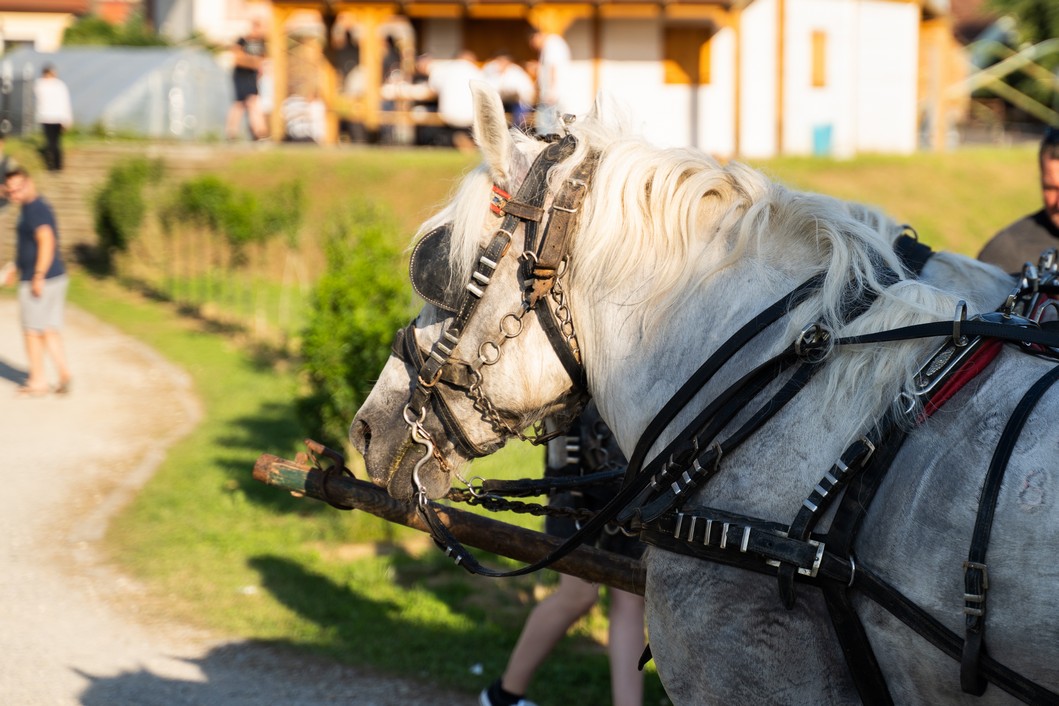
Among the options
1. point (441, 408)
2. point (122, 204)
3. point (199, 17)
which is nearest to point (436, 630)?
point (441, 408)

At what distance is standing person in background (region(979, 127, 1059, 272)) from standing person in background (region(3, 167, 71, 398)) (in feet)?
27.8

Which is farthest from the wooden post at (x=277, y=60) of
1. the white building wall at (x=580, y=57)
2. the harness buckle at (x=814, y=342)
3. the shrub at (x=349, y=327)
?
the harness buckle at (x=814, y=342)

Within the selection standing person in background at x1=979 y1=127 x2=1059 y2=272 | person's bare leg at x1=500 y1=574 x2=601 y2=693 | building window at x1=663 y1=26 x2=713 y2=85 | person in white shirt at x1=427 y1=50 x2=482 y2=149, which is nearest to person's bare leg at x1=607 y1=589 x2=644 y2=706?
person's bare leg at x1=500 y1=574 x2=601 y2=693

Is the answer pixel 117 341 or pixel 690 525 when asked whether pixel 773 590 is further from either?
pixel 117 341

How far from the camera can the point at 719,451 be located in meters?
2.28

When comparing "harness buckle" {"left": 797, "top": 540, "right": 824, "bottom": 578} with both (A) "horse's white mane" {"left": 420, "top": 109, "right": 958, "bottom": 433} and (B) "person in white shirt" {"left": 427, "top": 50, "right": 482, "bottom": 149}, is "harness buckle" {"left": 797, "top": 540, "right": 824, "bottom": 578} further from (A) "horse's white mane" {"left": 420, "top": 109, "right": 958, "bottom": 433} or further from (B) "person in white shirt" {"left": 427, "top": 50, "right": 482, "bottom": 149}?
(B) "person in white shirt" {"left": 427, "top": 50, "right": 482, "bottom": 149}

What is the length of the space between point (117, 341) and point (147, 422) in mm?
3645

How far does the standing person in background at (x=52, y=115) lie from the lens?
59.1 ft

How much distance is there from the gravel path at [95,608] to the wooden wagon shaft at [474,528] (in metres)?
1.73

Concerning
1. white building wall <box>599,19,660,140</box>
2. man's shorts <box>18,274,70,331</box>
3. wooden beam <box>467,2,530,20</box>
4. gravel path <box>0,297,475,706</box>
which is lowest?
gravel path <box>0,297,475,706</box>

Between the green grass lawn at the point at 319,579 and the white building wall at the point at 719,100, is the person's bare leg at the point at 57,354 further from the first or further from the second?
the white building wall at the point at 719,100

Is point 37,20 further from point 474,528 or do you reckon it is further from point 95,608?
point 474,528

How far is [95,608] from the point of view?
5.73 meters

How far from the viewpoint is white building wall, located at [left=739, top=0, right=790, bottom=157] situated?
71.0ft
